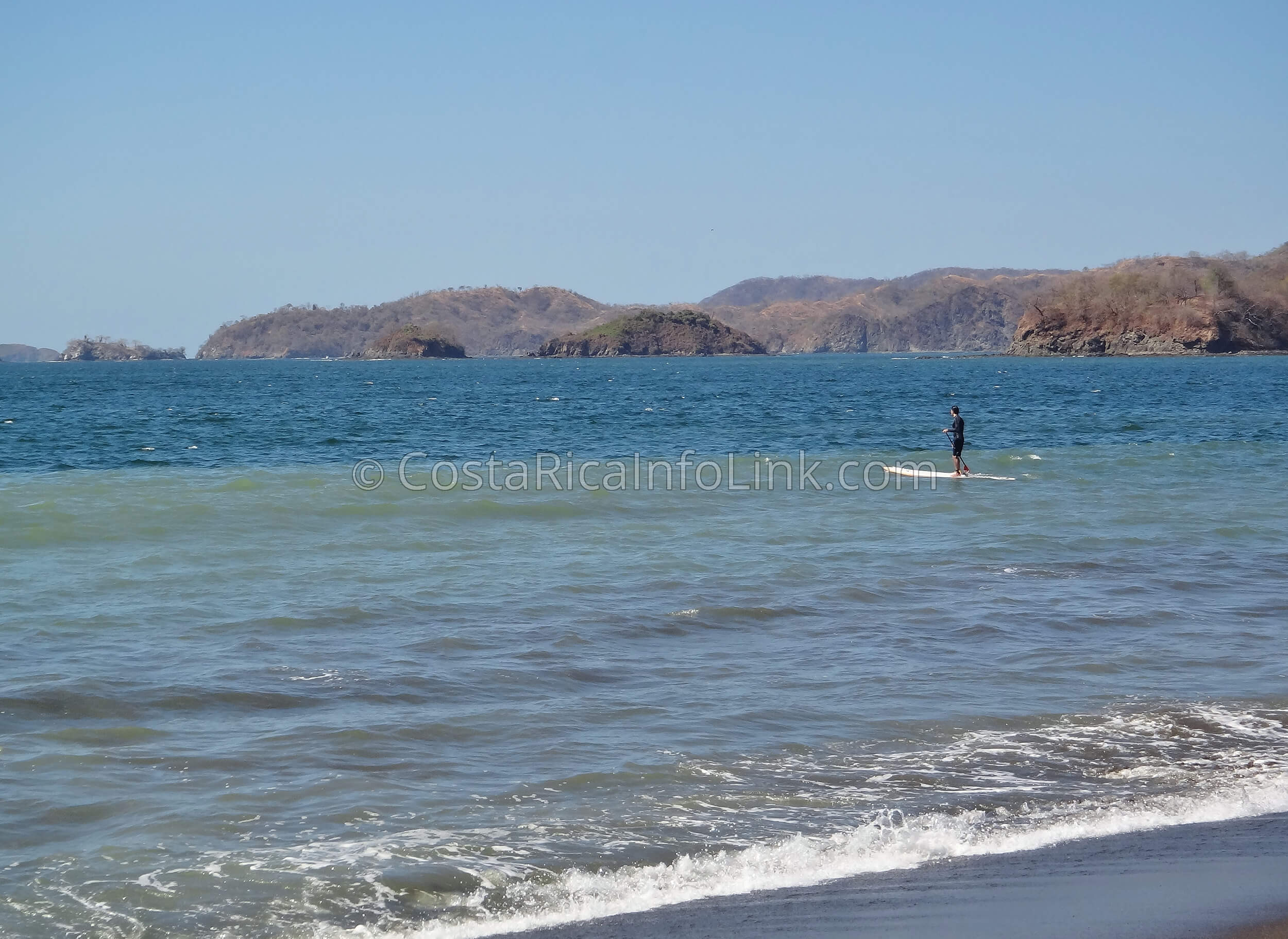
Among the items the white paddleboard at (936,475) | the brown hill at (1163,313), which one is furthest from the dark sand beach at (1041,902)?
the brown hill at (1163,313)

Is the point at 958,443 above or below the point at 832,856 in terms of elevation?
above

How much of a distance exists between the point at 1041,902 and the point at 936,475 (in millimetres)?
20161

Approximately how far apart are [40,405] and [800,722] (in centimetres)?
6401

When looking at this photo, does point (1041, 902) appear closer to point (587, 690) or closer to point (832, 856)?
point (832, 856)

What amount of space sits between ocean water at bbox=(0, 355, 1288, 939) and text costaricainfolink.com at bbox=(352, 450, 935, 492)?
0.65 metres

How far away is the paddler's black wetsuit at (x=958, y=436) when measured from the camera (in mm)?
25375

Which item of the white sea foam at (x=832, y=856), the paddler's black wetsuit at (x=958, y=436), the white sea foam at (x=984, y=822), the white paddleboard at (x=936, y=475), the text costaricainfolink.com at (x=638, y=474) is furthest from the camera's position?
the paddler's black wetsuit at (x=958, y=436)

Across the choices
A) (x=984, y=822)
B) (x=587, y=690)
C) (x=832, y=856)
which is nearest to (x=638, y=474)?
(x=587, y=690)

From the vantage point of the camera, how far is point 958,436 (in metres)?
25.7

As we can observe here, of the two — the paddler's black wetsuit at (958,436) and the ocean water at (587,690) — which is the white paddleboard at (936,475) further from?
the ocean water at (587,690)

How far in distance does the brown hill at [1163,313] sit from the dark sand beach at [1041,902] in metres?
133

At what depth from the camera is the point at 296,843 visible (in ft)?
20.9

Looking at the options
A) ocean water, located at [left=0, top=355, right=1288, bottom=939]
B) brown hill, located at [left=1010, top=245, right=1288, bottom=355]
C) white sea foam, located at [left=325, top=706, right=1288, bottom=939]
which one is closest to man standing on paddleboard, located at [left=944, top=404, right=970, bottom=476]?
ocean water, located at [left=0, top=355, right=1288, bottom=939]

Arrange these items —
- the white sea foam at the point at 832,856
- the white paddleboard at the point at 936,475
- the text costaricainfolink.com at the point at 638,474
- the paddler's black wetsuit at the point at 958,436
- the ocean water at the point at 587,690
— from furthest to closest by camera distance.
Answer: the paddler's black wetsuit at the point at 958,436, the white paddleboard at the point at 936,475, the text costaricainfolink.com at the point at 638,474, the ocean water at the point at 587,690, the white sea foam at the point at 832,856
